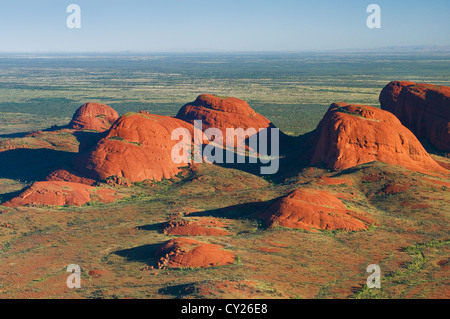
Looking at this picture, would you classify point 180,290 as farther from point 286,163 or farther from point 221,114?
point 221,114

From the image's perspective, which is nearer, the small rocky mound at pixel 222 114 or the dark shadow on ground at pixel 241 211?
the dark shadow on ground at pixel 241 211

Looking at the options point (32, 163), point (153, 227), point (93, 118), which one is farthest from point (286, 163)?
point (93, 118)

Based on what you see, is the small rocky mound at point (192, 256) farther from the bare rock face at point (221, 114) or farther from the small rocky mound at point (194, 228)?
the bare rock face at point (221, 114)

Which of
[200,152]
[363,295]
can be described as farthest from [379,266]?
[200,152]

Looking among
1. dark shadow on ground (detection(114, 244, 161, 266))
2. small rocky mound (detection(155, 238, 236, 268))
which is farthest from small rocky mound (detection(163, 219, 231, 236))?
small rocky mound (detection(155, 238, 236, 268))

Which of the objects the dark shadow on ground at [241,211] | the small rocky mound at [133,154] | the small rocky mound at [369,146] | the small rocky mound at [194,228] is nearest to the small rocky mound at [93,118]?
the small rocky mound at [133,154]

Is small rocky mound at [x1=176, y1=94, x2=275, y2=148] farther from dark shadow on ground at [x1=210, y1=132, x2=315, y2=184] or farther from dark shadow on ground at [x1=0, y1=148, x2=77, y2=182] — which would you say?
dark shadow on ground at [x1=0, y1=148, x2=77, y2=182]
